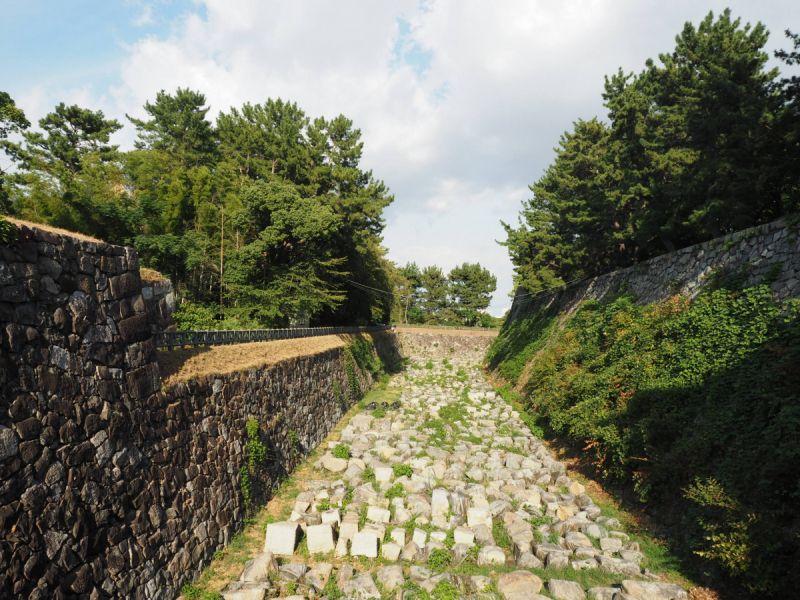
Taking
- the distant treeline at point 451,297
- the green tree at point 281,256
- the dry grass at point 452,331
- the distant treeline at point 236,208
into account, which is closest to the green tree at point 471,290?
the distant treeline at point 451,297

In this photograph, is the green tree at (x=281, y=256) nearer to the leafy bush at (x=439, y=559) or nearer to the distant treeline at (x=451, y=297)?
the leafy bush at (x=439, y=559)

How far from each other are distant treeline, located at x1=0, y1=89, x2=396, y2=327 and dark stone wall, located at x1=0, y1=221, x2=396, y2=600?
1324 cm

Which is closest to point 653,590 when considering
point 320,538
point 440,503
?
point 440,503

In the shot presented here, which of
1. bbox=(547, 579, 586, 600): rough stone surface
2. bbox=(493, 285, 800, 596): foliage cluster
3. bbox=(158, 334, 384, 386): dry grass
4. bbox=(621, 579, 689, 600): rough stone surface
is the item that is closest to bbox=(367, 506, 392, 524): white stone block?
bbox=(547, 579, 586, 600): rough stone surface

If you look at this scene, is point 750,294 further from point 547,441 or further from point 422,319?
point 422,319

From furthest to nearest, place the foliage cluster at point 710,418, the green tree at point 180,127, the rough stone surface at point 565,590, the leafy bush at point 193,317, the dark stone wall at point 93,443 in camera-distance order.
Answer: the green tree at point 180,127 → the leafy bush at point 193,317 → the rough stone surface at point 565,590 → the foliage cluster at point 710,418 → the dark stone wall at point 93,443

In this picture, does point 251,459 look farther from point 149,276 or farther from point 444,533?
point 149,276

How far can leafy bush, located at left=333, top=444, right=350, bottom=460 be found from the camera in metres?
15.0

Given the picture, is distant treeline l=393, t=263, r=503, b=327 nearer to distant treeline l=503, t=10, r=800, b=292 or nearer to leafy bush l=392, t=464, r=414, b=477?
distant treeline l=503, t=10, r=800, b=292

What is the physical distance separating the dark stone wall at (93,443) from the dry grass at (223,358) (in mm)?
482

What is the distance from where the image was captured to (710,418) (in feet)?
30.3

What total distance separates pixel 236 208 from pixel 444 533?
2406cm

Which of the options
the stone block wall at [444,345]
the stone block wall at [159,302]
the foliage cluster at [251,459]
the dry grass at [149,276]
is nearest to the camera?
the foliage cluster at [251,459]

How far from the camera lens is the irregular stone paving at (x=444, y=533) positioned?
7863mm
